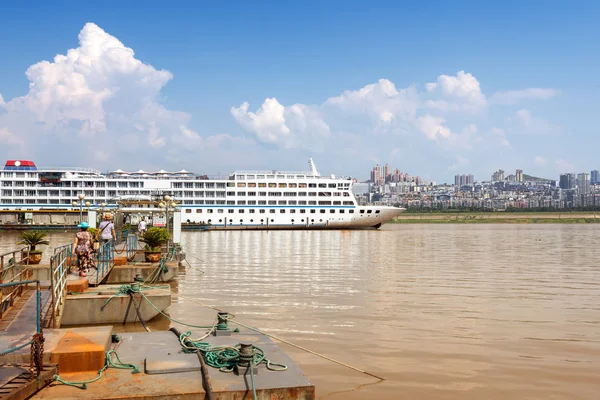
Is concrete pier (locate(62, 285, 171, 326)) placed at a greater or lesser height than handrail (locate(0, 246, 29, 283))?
lesser

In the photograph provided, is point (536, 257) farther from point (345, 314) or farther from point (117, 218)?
point (117, 218)

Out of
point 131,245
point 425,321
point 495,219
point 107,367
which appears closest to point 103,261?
point 131,245

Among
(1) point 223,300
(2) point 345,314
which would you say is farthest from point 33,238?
(2) point 345,314

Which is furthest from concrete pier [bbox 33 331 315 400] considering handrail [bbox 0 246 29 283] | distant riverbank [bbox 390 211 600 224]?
distant riverbank [bbox 390 211 600 224]

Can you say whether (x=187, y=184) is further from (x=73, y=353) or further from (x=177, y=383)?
(x=177, y=383)

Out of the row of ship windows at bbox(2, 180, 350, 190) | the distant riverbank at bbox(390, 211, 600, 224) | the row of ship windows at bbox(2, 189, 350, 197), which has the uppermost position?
the row of ship windows at bbox(2, 180, 350, 190)

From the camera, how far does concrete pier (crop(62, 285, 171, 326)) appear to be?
34.5 ft

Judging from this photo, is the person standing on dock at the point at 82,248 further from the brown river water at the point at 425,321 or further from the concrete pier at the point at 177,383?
the concrete pier at the point at 177,383

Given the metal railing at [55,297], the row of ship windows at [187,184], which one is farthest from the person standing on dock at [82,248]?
the row of ship windows at [187,184]

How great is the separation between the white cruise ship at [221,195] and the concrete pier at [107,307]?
65.5m

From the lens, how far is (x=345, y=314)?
1240 centimetres

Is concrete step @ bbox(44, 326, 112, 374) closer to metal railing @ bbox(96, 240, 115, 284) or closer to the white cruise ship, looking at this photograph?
metal railing @ bbox(96, 240, 115, 284)

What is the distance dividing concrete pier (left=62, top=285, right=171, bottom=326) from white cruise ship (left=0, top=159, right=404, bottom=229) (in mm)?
65450

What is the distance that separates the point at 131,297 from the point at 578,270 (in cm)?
1826
